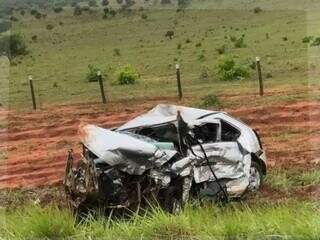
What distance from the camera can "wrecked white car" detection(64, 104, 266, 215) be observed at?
9.66 m

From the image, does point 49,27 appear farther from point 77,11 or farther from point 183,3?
point 183,3

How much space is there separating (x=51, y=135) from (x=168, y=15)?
43.1 meters

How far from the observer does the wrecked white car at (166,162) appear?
9.66 m

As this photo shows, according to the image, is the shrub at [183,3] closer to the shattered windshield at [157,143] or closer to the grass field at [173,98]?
the grass field at [173,98]

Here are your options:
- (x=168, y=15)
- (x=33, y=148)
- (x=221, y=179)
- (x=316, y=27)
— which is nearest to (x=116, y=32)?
(x=168, y=15)

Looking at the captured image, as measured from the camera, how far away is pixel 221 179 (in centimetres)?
1113

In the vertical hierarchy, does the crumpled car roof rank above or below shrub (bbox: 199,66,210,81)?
above

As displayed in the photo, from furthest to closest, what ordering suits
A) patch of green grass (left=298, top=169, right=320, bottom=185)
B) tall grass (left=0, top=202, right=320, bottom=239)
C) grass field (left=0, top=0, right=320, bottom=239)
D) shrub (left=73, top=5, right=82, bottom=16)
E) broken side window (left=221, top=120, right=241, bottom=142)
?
shrub (left=73, top=5, right=82, bottom=16), patch of green grass (left=298, top=169, right=320, bottom=185), broken side window (left=221, top=120, right=241, bottom=142), grass field (left=0, top=0, right=320, bottom=239), tall grass (left=0, top=202, right=320, bottom=239)

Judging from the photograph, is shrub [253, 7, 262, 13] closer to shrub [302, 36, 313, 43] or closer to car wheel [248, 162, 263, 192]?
shrub [302, 36, 313, 43]

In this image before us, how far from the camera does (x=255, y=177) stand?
39.4 feet

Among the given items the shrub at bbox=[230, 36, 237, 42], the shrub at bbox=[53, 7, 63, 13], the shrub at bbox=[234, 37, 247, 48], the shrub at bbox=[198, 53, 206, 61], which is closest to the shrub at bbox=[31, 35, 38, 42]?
the shrub at bbox=[53, 7, 63, 13]

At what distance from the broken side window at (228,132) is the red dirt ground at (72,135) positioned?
255cm

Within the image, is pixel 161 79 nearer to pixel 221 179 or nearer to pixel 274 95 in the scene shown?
pixel 274 95

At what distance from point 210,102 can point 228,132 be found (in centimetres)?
1013
